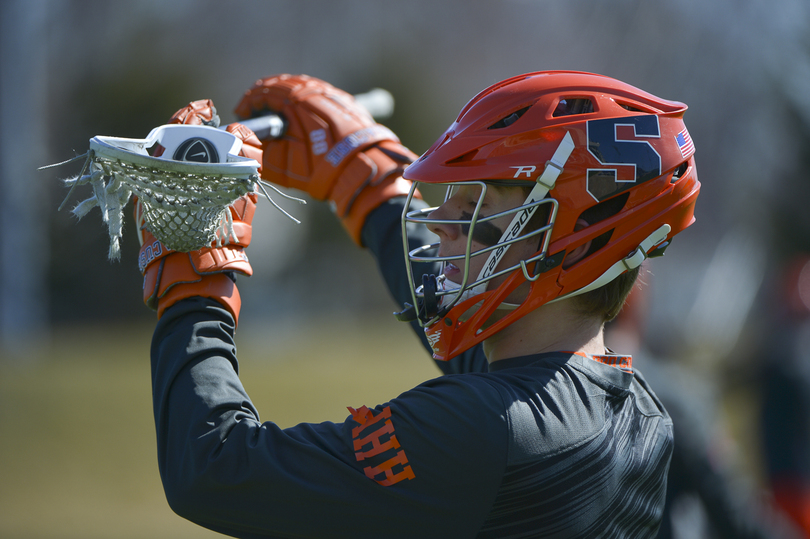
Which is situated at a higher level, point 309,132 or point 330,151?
point 309,132

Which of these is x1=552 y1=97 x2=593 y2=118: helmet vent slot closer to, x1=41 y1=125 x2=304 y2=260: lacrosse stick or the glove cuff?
x1=41 y1=125 x2=304 y2=260: lacrosse stick

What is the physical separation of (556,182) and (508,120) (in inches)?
9.0

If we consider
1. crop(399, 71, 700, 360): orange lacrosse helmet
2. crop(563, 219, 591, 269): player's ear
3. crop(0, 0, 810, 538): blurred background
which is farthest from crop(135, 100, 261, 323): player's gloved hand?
crop(563, 219, 591, 269): player's ear

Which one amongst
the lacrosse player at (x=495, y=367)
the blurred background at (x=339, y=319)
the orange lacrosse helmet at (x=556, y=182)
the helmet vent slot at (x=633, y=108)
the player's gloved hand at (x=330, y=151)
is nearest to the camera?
the lacrosse player at (x=495, y=367)

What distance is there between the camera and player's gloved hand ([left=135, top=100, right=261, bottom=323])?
1.89m

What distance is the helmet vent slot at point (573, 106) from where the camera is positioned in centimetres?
190

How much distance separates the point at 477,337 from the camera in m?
1.86

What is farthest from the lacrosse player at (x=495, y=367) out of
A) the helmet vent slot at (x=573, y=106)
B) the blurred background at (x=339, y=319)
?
the blurred background at (x=339, y=319)

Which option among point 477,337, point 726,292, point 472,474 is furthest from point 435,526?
point 726,292

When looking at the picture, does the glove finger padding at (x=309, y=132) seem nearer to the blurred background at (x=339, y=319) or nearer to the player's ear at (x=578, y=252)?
the blurred background at (x=339, y=319)

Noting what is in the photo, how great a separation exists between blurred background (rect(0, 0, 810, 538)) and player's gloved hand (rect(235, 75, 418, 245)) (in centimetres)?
84

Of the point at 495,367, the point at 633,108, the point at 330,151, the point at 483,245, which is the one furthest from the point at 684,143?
the point at 330,151

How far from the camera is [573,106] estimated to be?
1911mm

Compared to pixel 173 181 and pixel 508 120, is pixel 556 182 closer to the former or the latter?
pixel 508 120
